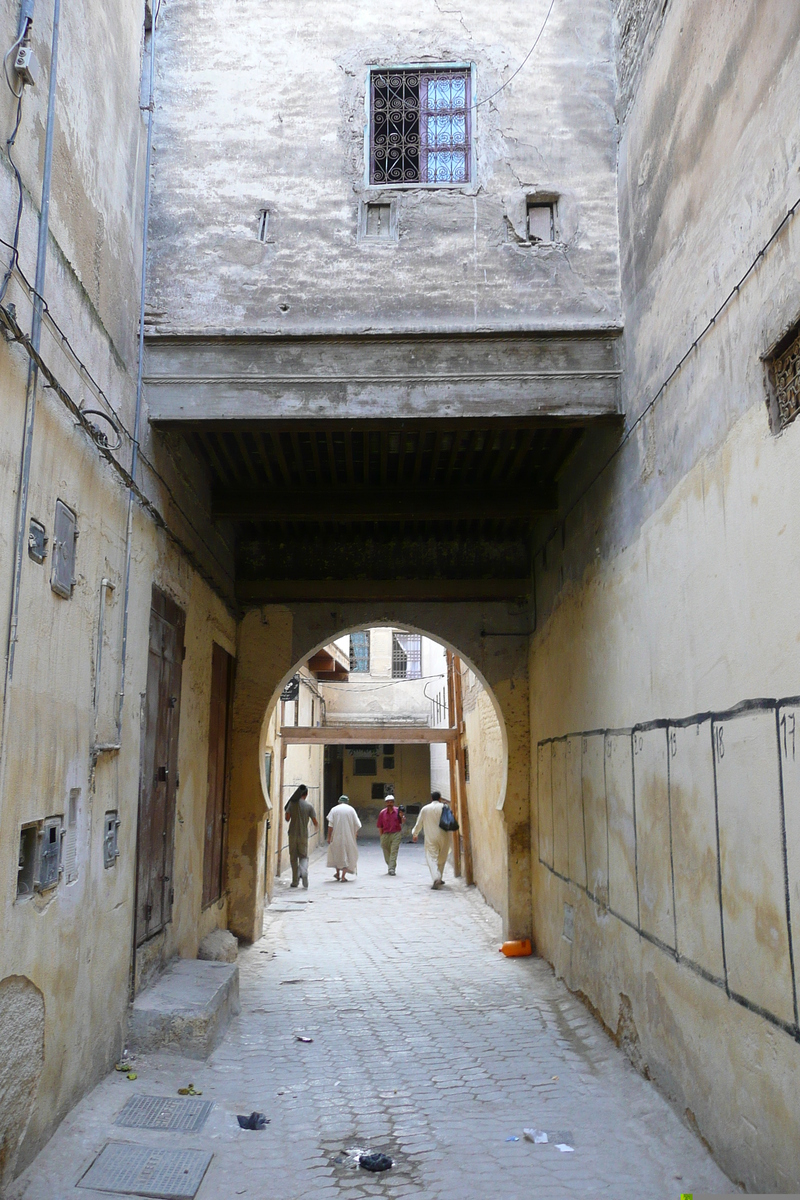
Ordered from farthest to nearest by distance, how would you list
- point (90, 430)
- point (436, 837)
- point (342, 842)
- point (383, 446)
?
point (342, 842)
point (436, 837)
point (383, 446)
point (90, 430)

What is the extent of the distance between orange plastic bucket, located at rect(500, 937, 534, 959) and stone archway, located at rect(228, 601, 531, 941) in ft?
1.43

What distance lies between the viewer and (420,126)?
5.69 meters

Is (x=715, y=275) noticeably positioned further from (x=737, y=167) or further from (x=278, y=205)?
(x=278, y=205)

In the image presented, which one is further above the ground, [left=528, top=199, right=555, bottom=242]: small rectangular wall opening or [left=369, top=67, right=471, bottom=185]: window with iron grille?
[left=369, top=67, right=471, bottom=185]: window with iron grille

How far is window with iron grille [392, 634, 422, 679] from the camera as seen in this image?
26312mm

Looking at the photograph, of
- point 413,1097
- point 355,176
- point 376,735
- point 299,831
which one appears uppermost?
point 355,176

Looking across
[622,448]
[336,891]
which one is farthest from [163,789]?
[336,891]

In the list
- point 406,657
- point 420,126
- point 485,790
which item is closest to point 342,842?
point 485,790

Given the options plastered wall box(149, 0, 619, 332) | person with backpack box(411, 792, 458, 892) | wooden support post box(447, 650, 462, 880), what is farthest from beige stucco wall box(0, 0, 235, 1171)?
wooden support post box(447, 650, 462, 880)

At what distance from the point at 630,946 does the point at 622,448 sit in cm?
265

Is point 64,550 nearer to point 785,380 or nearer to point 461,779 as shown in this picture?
point 785,380

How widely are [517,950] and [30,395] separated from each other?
6.27 meters

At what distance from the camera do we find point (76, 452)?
155 inches

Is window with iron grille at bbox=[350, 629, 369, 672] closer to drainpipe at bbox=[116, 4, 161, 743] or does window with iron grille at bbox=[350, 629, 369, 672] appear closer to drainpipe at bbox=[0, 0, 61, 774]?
drainpipe at bbox=[116, 4, 161, 743]
